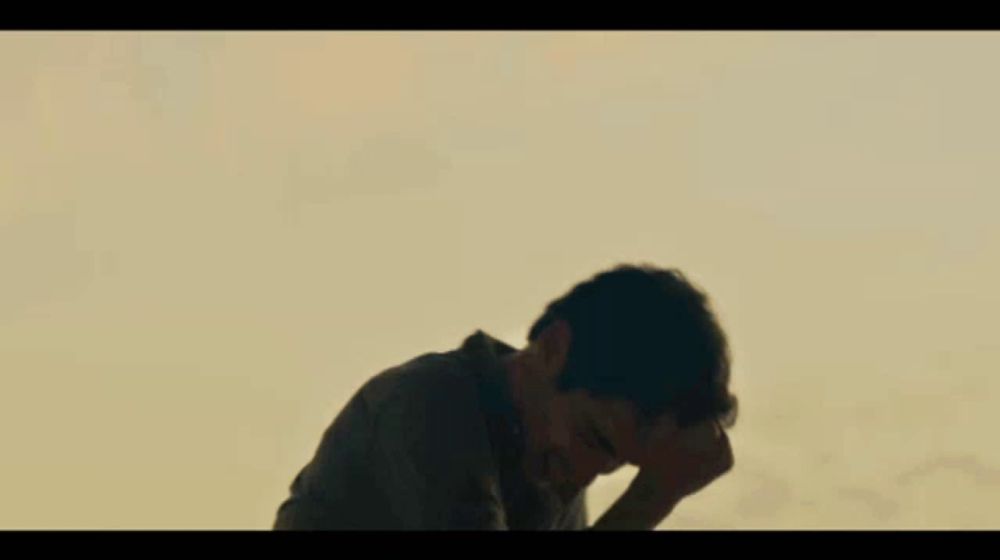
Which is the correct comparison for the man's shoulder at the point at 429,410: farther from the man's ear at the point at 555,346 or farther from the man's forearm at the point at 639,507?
the man's forearm at the point at 639,507

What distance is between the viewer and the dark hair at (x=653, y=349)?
4621mm

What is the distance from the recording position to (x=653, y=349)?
462 cm

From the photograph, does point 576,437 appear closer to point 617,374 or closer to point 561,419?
point 561,419

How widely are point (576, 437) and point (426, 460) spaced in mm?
522

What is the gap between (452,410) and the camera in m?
4.59

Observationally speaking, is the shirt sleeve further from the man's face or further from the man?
the man's face

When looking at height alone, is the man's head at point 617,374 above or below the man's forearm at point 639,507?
above

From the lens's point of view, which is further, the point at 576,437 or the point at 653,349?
the point at 576,437

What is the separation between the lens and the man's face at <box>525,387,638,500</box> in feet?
15.3

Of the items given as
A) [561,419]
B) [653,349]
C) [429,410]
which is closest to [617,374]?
[653,349]

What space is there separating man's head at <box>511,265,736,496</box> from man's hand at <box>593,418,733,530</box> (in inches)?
1.6

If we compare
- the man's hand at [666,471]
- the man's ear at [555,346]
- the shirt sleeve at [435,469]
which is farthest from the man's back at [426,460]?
the man's hand at [666,471]
